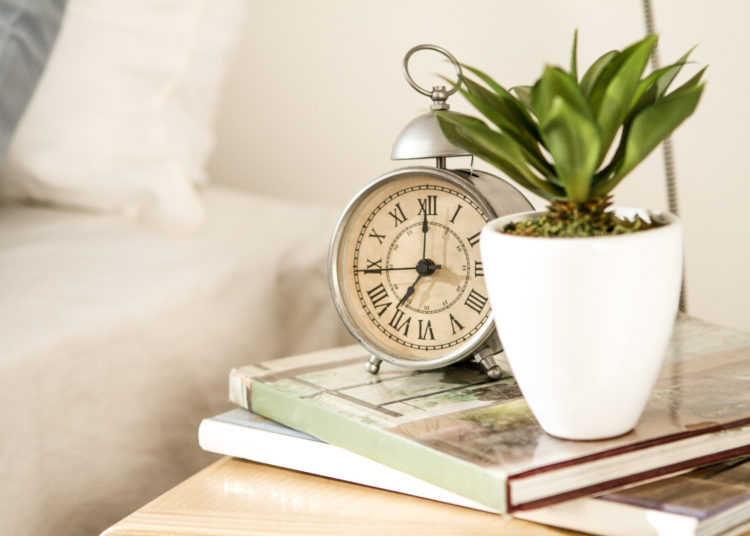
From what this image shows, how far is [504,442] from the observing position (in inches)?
21.5

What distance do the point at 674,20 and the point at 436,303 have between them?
1.96 feet

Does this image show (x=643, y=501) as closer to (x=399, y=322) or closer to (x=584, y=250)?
(x=584, y=250)

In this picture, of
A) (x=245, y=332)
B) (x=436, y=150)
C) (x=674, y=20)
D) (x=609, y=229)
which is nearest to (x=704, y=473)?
(x=609, y=229)

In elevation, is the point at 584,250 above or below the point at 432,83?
below

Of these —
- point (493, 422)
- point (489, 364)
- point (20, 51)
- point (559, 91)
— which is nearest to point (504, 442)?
point (493, 422)

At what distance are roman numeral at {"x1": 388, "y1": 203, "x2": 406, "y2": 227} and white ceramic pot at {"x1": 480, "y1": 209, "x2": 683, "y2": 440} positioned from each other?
169mm

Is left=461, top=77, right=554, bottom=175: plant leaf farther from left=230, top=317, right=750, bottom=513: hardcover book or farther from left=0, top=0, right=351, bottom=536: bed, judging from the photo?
left=0, top=0, right=351, bottom=536: bed

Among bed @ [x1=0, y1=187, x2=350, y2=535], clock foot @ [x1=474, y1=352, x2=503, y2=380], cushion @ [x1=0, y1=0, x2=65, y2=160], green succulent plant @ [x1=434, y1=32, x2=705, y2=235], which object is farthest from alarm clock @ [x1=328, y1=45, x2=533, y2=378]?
cushion @ [x1=0, y1=0, x2=65, y2=160]

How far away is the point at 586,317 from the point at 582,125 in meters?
0.12

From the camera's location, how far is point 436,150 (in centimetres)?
66

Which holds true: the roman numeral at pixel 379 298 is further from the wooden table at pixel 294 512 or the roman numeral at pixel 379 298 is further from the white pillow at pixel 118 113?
the white pillow at pixel 118 113

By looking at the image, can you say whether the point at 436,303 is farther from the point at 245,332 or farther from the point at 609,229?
the point at 245,332

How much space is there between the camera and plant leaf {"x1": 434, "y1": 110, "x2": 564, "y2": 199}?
1.77 feet

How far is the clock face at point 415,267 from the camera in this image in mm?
690
